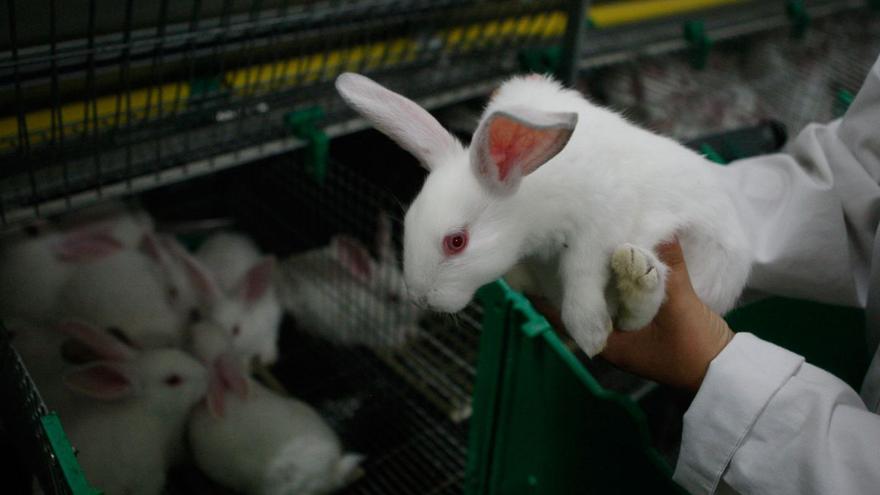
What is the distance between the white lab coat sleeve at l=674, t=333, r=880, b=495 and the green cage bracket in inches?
3.8

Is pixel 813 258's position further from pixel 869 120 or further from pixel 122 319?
pixel 122 319

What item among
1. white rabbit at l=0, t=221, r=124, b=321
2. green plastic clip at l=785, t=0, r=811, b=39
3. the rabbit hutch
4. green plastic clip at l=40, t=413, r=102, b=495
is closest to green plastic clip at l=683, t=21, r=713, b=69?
the rabbit hutch

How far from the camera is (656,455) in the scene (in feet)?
3.02

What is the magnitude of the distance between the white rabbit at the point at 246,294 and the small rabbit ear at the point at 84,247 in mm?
244

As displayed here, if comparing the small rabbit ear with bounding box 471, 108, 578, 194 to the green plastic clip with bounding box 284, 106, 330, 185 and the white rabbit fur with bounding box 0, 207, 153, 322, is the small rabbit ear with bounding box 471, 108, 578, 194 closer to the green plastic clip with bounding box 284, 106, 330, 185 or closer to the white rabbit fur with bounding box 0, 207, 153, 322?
the green plastic clip with bounding box 284, 106, 330, 185

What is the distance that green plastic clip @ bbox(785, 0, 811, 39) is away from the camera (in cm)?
243

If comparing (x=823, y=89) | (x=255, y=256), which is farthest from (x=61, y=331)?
(x=823, y=89)

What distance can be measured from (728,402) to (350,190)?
0.97m

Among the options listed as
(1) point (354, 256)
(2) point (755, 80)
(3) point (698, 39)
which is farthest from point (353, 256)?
(2) point (755, 80)

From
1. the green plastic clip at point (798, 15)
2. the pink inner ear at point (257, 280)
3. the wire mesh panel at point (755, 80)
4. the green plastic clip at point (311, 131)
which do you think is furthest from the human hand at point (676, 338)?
the green plastic clip at point (798, 15)

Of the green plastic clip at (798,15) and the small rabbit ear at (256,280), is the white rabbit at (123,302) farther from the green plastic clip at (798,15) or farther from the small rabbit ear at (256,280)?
the green plastic clip at (798,15)

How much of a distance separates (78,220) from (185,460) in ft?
2.25

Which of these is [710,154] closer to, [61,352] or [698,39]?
[698,39]

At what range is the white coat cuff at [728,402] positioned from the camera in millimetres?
801
